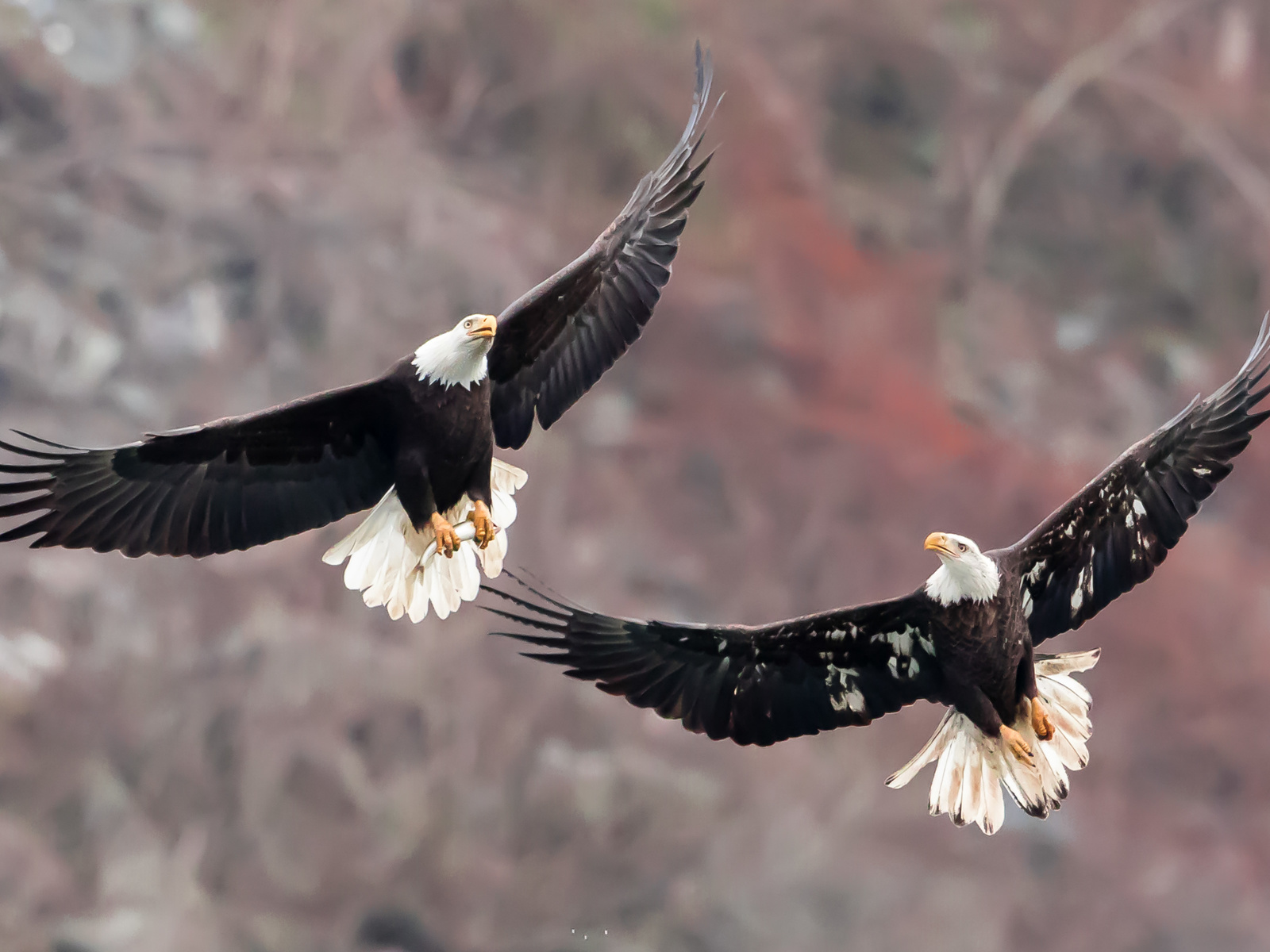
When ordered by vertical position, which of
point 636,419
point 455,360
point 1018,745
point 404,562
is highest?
point 636,419

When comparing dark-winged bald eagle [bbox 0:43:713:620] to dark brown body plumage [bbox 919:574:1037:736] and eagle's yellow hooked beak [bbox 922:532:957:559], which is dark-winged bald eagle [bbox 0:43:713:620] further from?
dark brown body plumage [bbox 919:574:1037:736]

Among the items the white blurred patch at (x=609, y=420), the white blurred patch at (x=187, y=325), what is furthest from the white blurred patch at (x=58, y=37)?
the white blurred patch at (x=609, y=420)

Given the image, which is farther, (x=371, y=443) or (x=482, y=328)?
(x=371, y=443)

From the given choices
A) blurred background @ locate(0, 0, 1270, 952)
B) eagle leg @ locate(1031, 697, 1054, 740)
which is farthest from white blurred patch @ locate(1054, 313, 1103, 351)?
eagle leg @ locate(1031, 697, 1054, 740)

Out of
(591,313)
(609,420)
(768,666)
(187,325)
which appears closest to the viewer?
(768,666)

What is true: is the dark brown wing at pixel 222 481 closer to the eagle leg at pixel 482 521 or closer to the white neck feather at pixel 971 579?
the eagle leg at pixel 482 521

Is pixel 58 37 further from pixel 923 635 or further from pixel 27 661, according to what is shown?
pixel 923 635

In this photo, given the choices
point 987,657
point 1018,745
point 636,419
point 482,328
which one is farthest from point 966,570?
point 636,419
